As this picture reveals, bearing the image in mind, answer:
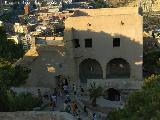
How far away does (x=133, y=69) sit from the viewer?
111ft

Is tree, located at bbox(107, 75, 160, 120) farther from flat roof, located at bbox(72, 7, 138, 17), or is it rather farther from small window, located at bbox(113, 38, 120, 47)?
flat roof, located at bbox(72, 7, 138, 17)

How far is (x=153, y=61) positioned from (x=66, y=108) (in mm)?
15638

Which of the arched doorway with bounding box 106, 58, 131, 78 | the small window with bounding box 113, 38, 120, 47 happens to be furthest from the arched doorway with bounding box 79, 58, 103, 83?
the small window with bounding box 113, 38, 120, 47

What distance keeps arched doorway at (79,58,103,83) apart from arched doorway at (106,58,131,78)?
0.64 m

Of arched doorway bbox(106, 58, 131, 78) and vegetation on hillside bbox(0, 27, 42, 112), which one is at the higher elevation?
vegetation on hillside bbox(0, 27, 42, 112)

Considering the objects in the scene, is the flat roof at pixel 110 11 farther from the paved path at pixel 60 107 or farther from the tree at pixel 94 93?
the paved path at pixel 60 107

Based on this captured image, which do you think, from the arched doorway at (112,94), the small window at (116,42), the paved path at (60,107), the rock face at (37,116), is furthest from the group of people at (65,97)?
the rock face at (37,116)

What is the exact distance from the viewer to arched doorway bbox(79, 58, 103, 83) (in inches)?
1382

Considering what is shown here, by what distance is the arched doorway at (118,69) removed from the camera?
115 feet

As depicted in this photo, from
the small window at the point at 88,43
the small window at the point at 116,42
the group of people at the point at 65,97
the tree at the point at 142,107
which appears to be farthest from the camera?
the small window at the point at 88,43

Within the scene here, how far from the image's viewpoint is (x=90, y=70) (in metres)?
35.6

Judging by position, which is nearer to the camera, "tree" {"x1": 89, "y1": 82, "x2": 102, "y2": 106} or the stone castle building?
"tree" {"x1": 89, "y1": 82, "x2": 102, "y2": 106}

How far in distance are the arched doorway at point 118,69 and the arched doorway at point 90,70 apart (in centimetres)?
64

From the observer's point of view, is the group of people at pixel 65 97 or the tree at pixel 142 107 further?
the group of people at pixel 65 97
